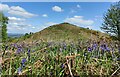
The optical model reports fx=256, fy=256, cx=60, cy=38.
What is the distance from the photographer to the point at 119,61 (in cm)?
159

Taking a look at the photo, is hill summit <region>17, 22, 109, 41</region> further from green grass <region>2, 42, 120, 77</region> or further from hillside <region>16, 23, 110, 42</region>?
green grass <region>2, 42, 120, 77</region>

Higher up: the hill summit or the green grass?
the hill summit

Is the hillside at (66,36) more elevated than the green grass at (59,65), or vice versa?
the hillside at (66,36)

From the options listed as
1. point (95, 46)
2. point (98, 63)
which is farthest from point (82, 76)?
point (95, 46)

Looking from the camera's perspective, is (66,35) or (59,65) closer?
(59,65)

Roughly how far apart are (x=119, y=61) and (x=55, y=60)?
43 centimetres

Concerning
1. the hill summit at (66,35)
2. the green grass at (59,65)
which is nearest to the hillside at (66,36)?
the hill summit at (66,35)

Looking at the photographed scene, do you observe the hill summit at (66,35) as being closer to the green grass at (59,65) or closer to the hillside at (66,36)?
the hillside at (66,36)

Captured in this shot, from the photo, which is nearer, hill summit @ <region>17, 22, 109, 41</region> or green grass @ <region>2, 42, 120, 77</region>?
green grass @ <region>2, 42, 120, 77</region>

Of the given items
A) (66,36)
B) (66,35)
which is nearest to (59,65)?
(66,36)

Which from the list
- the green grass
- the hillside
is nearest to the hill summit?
the hillside

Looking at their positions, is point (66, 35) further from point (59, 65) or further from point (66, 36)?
point (59, 65)

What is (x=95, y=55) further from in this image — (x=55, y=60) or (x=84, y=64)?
(x=55, y=60)

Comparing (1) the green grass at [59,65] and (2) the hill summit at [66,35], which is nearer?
(1) the green grass at [59,65]
